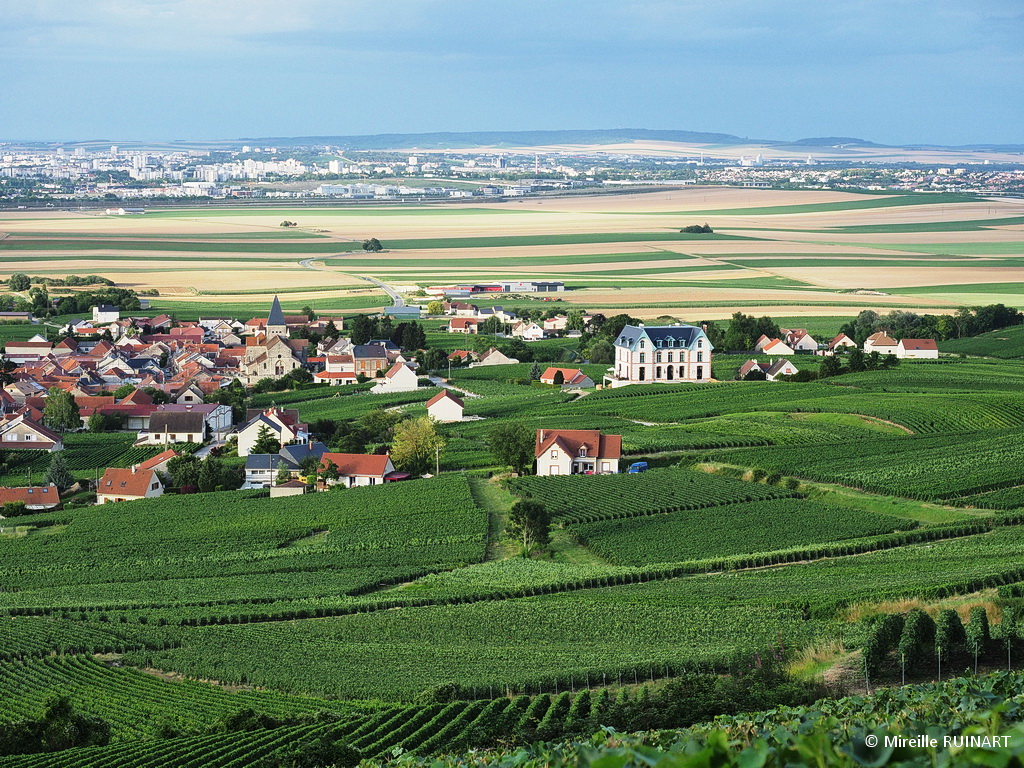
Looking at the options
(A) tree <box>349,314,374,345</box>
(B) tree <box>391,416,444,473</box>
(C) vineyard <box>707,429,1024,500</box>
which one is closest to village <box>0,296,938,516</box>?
(B) tree <box>391,416,444,473</box>

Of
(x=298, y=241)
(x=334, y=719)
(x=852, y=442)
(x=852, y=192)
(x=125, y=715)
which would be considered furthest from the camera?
(x=852, y=192)

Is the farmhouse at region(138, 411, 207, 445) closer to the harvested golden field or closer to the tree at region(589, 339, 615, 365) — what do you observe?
the tree at region(589, 339, 615, 365)

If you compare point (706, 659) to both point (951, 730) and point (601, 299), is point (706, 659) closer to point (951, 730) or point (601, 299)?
point (951, 730)

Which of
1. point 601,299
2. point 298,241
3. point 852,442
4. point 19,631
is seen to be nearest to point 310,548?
point 19,631

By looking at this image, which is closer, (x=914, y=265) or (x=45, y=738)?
(x=45, y=738)

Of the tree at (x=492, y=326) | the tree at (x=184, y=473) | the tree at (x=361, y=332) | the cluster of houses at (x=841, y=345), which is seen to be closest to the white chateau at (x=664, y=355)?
the cluster of houses at (x=841, y=345)

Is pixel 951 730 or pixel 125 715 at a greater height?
pixel 951 730
